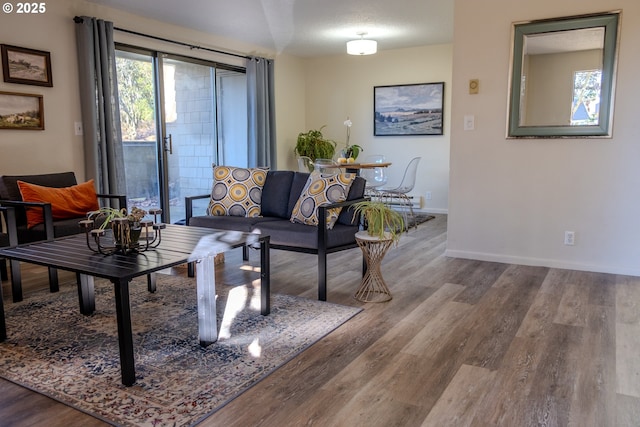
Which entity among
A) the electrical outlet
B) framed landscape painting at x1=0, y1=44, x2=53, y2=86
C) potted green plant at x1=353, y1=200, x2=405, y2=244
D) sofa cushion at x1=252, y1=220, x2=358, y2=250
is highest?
framed landscape painting at x1=0, y1=44, x2=53, y2=86

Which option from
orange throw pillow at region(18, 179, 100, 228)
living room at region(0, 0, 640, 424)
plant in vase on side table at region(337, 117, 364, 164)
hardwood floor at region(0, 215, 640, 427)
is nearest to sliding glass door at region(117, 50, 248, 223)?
living room at region(0, 0, 640, 424)

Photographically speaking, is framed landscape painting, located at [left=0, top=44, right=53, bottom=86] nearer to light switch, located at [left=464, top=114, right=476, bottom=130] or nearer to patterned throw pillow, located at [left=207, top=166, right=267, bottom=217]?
patterned throw pillow, located at [left=207, top=166, right=267, bottom=217]

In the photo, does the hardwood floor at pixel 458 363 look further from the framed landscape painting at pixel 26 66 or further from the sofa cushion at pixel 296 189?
the framed landscape painting at pixel 26 66

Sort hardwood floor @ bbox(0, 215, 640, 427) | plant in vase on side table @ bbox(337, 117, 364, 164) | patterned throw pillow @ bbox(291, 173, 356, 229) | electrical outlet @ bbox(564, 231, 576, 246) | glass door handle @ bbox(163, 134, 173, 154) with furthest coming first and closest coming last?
plant in vase on side table @ bbox(337, 117, 364, 164), glass door handle @ bbox(163, 134, 173, 154), electrical outlet @ bbox(564, 231, 576, 246), patterned throw pillow @ bbox(291, 173, 356, 229), hardwood floor @ bbox(0, 215, 640, 427)

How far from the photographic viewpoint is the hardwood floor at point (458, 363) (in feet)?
5.88

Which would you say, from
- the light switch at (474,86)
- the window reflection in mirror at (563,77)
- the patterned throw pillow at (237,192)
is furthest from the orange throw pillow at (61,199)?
the window reflection in mirror at (563,77)

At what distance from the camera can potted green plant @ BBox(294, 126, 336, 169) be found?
726 centimetres

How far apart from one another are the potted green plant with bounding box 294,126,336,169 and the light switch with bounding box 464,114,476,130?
338 centimetres

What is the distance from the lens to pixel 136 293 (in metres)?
3.22

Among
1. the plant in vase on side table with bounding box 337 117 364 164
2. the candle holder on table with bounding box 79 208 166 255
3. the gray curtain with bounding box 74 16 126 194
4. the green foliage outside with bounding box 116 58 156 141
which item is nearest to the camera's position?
the candle holder on table with bounding box 79 208 166 255

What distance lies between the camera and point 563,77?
12.2 feet

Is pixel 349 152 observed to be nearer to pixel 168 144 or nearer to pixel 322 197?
pixel 168 144

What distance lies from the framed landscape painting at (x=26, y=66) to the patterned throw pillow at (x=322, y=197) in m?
2.52

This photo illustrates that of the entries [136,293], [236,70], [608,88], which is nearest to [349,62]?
[236,70]
